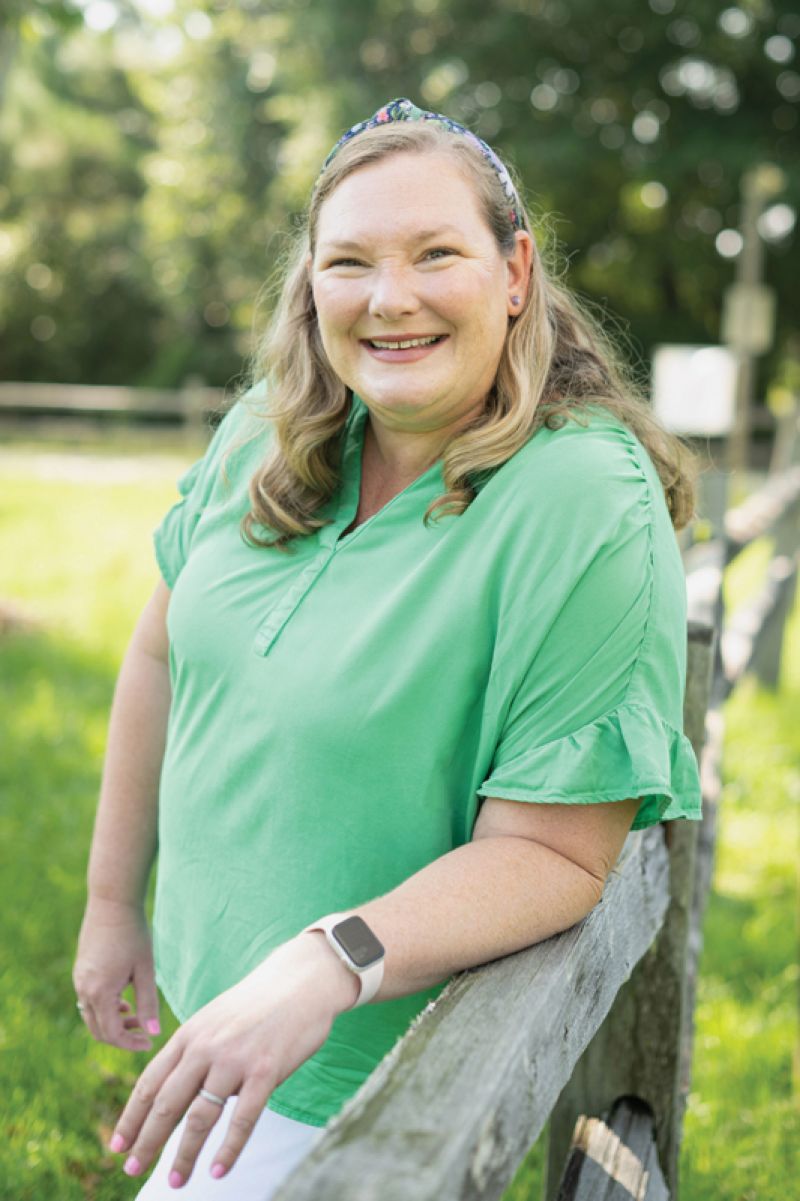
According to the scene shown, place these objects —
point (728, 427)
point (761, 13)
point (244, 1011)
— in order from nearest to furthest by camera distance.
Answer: point (244, 1011), point (728, 427), point (761, 13)

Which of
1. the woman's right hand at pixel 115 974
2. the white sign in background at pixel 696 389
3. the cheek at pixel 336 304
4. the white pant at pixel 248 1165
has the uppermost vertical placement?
the cheek at pixel 336 304

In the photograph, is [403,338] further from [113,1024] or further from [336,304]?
[113,1024]

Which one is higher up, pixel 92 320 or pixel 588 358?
pixel 588 358

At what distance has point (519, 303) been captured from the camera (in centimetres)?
186

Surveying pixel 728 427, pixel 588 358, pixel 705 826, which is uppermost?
pixel 588 358

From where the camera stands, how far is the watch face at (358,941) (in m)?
1.37

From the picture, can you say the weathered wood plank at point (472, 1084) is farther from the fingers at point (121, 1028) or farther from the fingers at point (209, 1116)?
the fingers at point (121, 1028)

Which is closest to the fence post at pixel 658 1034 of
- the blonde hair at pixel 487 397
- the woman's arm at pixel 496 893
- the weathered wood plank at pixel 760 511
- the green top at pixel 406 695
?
the blonde hair at pixel 487 397

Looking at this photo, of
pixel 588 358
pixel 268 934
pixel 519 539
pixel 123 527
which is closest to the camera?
pixel 519 539

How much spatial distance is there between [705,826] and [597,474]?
160 cm

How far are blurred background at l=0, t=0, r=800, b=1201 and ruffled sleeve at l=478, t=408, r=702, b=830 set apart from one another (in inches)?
22.1

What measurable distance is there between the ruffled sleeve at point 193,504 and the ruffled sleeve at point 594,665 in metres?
0.75

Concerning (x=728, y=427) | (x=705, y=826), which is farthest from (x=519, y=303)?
(x=728, y=427)

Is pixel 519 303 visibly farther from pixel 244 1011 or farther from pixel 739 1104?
pixel 739 1104
